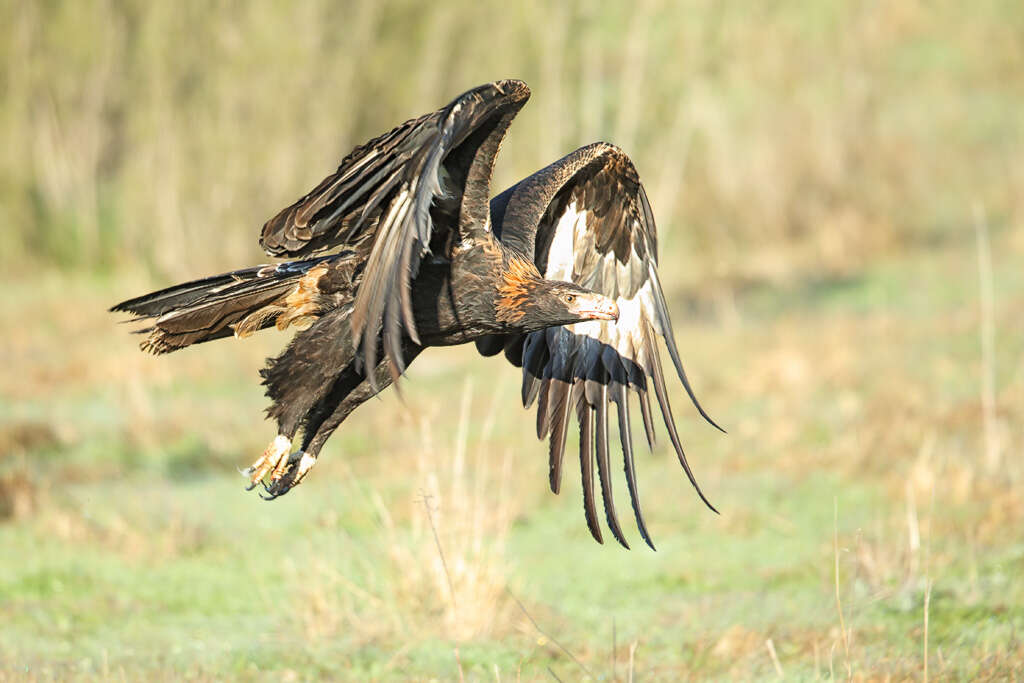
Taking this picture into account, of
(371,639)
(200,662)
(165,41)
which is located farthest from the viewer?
(165,41)

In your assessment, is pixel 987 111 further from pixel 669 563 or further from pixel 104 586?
pixel 104 586

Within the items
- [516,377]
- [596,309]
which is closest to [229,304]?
[596,309]

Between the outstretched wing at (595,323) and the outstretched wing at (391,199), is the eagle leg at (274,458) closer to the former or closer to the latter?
the outstretched wing at (391,199)

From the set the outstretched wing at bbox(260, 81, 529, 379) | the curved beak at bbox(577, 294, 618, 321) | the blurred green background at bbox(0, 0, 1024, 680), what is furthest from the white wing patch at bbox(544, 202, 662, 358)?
the outstretched wing at bbox(260, 81, 529, 379)

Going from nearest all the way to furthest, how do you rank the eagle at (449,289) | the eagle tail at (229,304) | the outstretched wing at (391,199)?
1. the outstretched wing at (391,199)
2. the eagle at (449,289)
3. the eagle tail at (229,304)

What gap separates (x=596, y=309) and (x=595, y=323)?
123 centimetres

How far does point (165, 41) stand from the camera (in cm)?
1786

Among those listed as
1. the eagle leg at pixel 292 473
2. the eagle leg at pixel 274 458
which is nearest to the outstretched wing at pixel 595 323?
the eagle leg at pixel 292 473

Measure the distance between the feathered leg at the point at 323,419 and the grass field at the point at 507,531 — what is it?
50cm

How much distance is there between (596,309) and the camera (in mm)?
5008

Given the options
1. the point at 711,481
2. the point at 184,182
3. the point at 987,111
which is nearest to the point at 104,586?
the point at 711,481

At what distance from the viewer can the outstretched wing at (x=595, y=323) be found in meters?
5.74

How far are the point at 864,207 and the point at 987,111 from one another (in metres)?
6.14

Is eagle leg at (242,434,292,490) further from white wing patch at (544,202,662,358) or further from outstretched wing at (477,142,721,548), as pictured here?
white wing patch at (544,202,662,358)
